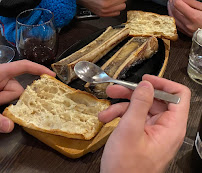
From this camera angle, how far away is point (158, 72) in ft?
3.41

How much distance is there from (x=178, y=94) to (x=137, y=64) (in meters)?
0.45

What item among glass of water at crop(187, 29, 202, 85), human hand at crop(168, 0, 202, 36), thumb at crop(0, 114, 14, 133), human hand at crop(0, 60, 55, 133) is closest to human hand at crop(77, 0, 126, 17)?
human hand at crop(168, 0, 202, 36)

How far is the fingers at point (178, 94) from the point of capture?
0.64m

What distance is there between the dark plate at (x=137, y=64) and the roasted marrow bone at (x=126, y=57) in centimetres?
2

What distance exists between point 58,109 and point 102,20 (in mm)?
820

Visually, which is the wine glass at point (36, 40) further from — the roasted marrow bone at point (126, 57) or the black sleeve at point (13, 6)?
the roasted marrow bone at point (126, 57)

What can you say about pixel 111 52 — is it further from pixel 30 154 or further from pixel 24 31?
pixel 30 154

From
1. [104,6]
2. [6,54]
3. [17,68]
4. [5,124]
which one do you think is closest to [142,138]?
[5,124]

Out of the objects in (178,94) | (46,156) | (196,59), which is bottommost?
(46,156)

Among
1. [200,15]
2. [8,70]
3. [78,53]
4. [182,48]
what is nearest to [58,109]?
[8,70]

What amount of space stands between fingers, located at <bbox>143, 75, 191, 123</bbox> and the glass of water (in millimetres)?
402

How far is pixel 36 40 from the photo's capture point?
1117 millimetres

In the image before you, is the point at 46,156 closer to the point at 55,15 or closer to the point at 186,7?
the point at 55,15

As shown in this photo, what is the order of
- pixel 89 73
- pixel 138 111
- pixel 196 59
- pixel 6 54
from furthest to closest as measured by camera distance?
pixel 6 54, pixel 196 59, pixel 89 73, pixel 138 111
